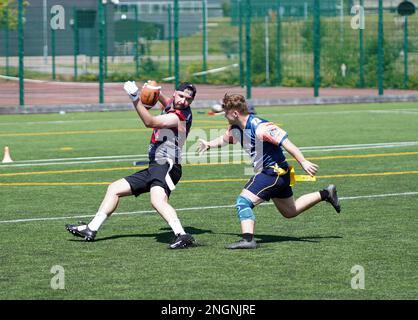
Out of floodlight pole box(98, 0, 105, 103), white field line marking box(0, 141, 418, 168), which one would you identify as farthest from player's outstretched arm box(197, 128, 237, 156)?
floodlight pole box(98, 0, 105, 103)

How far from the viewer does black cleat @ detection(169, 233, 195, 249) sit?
11125mm

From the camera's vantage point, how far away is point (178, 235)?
1123 cm

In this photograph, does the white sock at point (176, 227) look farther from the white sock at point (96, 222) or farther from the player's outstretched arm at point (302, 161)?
the player's outstretched arm at point (302, 161)

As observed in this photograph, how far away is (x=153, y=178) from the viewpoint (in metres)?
11.8

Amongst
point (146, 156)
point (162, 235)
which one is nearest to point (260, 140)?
point (162, 235)

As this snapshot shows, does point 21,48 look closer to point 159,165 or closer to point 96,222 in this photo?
point 159,165

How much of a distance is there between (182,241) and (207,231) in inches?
47.4

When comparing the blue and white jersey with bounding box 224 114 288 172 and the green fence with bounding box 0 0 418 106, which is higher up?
the green fence with bounding box 0 0 418 106

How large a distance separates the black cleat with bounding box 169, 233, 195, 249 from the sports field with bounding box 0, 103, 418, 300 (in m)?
0.08

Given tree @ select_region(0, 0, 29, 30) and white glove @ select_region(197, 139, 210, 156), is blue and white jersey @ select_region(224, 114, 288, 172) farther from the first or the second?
tree @ select_region(0, 0, 29, 30)
